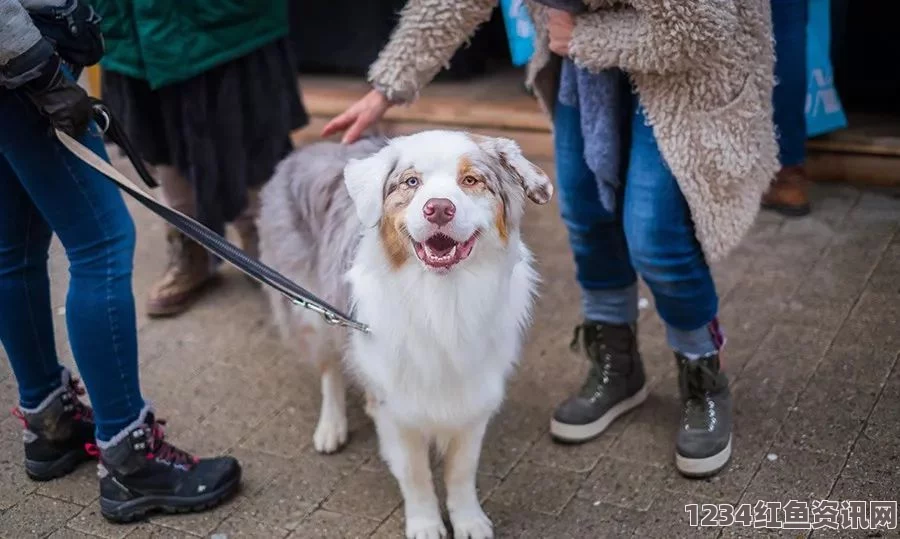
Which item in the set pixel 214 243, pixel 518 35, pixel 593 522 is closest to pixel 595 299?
pixel 593 522

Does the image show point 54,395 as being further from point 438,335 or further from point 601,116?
point 601,116

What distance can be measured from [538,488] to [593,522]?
22cm

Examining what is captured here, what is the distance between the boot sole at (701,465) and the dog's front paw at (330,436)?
38.4 inches

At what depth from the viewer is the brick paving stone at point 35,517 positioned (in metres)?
2.86

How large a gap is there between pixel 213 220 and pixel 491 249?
1730 mm

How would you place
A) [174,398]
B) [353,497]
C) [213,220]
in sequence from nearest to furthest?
[353,497] → [174,398] → [213,220]

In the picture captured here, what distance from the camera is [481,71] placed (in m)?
5.66

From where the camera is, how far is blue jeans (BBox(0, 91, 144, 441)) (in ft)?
8.31

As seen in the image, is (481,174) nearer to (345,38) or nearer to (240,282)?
(240,282)

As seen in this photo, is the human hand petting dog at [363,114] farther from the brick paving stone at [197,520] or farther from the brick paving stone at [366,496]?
the brick paving stone at [197,520]

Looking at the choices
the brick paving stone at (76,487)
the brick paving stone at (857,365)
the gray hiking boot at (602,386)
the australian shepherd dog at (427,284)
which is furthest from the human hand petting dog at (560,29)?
the brick paving stone at (76,487)

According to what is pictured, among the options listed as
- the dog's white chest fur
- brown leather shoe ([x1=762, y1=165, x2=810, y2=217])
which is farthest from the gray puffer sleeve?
brown leather shoe ([x1=762, y1=165, x2=810, y2=217])

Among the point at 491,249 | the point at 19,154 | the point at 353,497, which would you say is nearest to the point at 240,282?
the point at 353,497

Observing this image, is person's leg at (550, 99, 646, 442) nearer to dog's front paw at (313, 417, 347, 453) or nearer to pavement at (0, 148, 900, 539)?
pavement at (0, 148, 900, 539)
